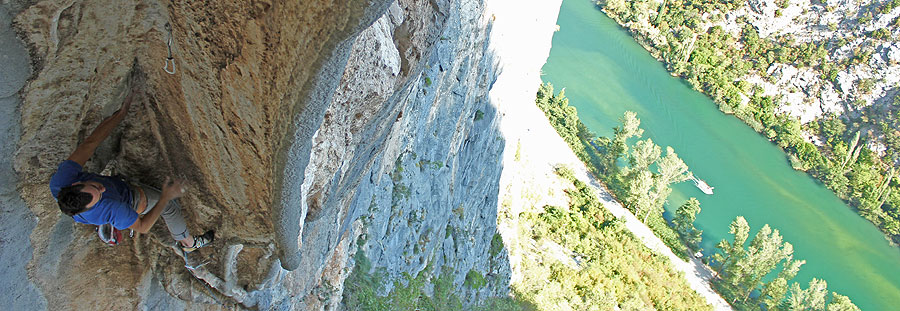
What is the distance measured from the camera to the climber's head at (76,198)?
209 cm

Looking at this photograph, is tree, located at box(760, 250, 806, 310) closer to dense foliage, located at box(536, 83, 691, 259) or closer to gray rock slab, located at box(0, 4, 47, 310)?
dense foliage, located at box(536, 83, 691, 259)

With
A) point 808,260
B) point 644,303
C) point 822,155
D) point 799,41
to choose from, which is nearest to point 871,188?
point 822,155

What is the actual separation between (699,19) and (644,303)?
59.2 feet

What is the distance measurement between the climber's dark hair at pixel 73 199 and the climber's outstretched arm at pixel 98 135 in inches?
7.2

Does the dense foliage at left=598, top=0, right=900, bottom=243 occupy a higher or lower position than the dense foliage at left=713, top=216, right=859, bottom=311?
higher

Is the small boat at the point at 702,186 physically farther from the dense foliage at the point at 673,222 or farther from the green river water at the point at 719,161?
the dense foliage at the point at 673,222

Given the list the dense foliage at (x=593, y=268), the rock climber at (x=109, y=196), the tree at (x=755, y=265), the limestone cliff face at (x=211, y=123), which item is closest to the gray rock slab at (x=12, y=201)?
the limestone cliff face at (x=211, y=123)

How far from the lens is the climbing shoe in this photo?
2877mm

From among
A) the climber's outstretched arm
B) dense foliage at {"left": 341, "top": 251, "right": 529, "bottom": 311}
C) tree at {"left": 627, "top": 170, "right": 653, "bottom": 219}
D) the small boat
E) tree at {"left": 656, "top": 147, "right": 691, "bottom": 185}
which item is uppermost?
the climber's outstretched arm

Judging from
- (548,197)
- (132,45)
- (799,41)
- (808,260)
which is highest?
(132,45)

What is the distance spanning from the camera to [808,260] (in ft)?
60.3

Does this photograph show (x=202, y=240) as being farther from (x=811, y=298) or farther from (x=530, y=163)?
(x=811, y=298)

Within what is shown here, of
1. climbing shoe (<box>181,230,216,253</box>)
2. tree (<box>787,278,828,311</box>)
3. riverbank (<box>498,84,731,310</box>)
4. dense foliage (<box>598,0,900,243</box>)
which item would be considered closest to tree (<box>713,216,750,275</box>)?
riverbank (<box>498,84,731,310</box>)

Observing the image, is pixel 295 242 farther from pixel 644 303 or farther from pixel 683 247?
pixel 683 247
